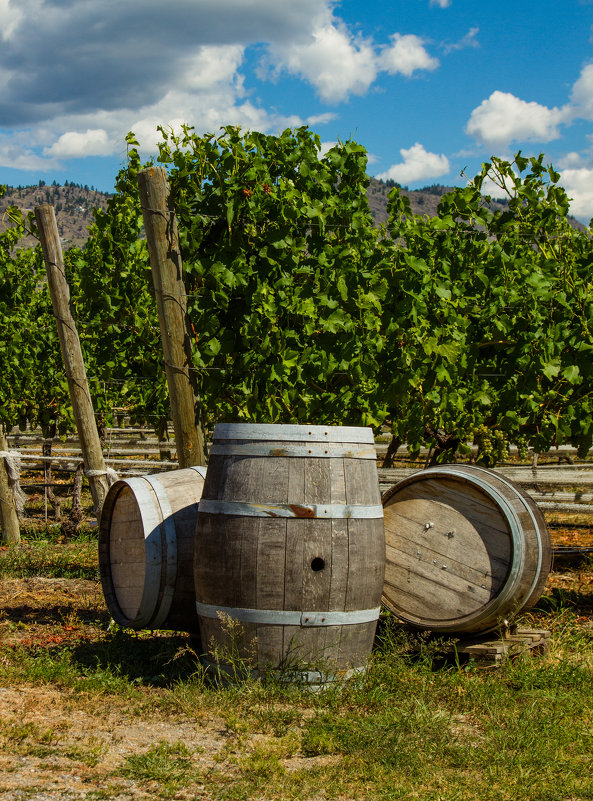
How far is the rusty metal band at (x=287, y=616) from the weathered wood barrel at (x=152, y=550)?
47 cm

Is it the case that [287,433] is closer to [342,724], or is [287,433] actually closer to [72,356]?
[342,724]

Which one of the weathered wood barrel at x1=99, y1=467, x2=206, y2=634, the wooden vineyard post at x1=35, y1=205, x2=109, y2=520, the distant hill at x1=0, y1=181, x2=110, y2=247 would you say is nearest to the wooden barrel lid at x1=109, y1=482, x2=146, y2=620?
the weathered wood barrel at x1=99, y1=467, x2=206, y2=634

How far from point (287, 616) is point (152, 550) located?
2.92ft

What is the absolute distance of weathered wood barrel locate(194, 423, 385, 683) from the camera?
3797mm

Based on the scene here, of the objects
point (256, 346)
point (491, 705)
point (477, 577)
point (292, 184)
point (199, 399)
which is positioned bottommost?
point (491, 705)

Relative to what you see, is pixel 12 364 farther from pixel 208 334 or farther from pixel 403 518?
pixel 403 518

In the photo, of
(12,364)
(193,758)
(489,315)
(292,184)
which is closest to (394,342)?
(489,315)

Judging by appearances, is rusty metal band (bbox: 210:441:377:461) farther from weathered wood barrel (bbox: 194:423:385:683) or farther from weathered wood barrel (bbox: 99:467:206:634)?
weathered wood barrel (bbox: 99:467:206:634)

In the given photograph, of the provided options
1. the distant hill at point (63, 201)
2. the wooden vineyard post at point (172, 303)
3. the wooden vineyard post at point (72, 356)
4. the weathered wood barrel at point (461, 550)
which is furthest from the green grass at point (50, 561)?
the distant hill at point (63, 201)

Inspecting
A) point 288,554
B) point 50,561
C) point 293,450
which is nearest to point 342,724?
point 288,554

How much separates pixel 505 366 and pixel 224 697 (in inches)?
149

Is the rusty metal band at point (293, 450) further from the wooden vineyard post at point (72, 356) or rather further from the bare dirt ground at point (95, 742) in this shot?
the wooden vineyard post at point (72, 356)

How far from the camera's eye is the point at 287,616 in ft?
12.4

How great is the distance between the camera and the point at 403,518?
185 inches
